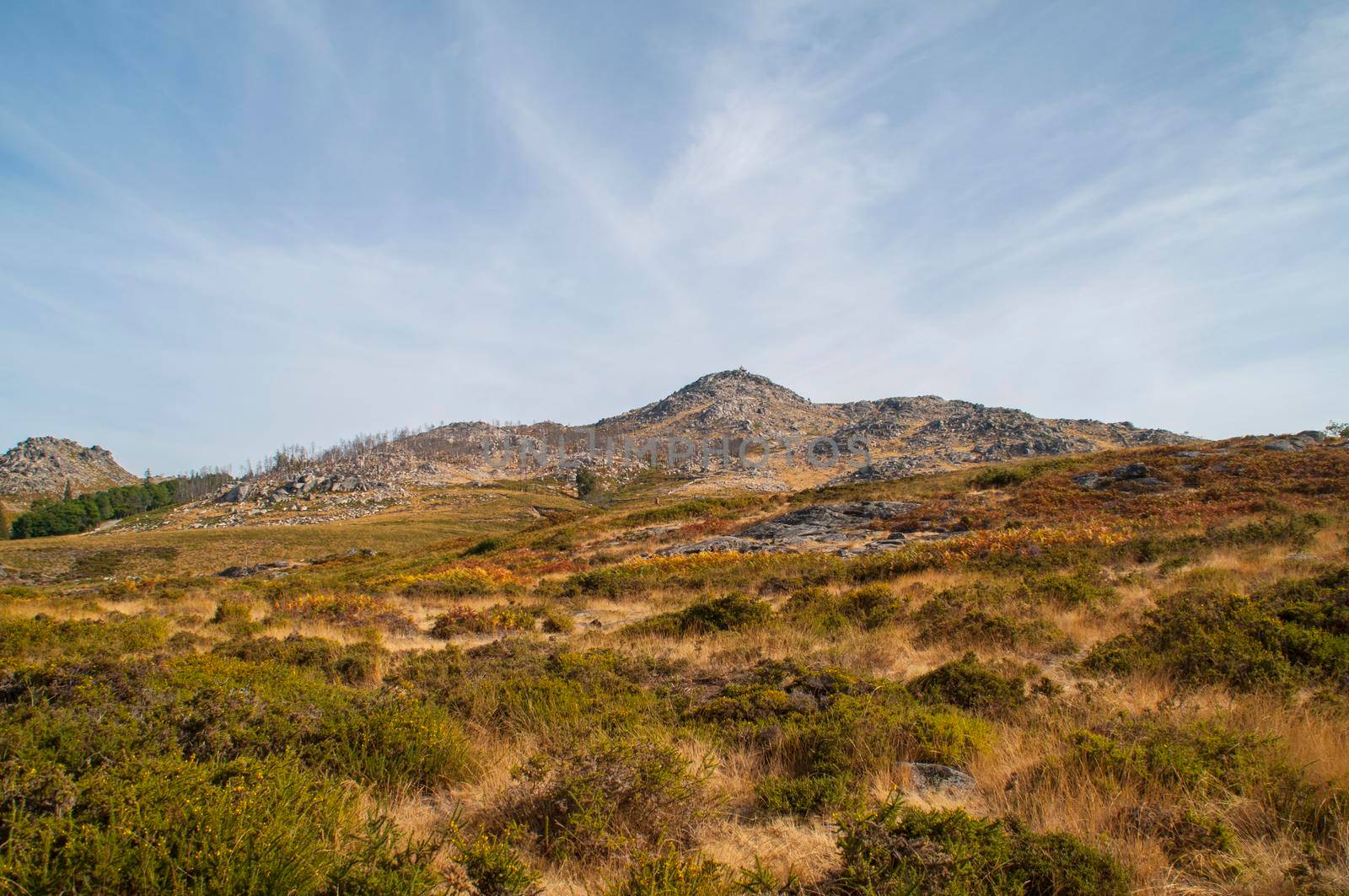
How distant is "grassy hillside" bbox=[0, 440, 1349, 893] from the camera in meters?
3.31

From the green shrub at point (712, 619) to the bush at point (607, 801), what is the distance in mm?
7453

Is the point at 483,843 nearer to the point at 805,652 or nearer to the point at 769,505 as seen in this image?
the point at 805,652

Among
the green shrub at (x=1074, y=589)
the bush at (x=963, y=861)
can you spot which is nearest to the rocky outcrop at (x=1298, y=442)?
the green shrub at (x=1074, y=589)

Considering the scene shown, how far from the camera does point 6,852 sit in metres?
3.10

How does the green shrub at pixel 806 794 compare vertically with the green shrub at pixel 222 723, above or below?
below

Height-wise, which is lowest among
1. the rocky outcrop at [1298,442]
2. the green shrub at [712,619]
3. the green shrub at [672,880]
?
the green shrub at [712,619]

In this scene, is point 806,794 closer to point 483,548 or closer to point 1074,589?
point 1074,589

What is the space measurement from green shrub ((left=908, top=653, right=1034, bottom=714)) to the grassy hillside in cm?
6

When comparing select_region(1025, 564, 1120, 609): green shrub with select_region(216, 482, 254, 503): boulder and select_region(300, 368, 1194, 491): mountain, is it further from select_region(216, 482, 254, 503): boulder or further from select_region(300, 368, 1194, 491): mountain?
select_region(216, 482, 254, 503): boulder

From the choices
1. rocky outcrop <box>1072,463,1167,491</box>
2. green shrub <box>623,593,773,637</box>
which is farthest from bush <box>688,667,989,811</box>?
rocky outcrop <box>1072,463,1167,491</box>

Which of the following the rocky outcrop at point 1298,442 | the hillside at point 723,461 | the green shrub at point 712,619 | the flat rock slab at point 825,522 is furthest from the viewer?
the hillside at point 723,461

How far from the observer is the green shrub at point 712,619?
484 inches

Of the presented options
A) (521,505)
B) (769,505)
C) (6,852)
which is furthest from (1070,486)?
(521,505)

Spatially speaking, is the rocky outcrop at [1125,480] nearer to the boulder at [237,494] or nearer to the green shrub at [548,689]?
the green shrub at [548,689]
